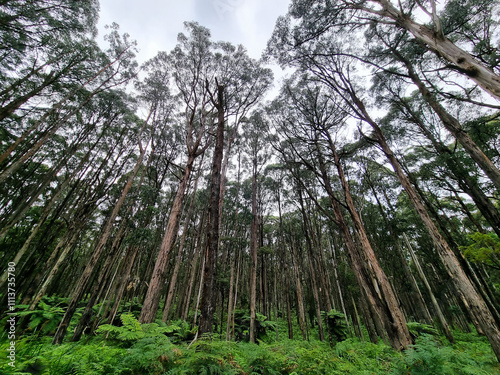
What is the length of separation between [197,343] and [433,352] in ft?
9.93

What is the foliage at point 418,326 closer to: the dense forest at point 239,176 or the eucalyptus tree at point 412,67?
the dense forest at point 239,176

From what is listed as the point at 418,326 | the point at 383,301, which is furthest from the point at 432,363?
the point at 418,326

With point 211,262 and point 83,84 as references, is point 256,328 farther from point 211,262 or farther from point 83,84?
point 83,84

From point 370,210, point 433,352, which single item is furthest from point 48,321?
point 370,210

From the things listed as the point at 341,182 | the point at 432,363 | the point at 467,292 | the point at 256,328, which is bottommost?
the point at 256,328

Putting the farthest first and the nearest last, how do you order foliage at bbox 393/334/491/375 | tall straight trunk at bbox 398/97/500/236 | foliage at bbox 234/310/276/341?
foliage at bbox 234/310/276/341
tall straight trunk at bbox 398/97/500/236
foliage at bbox 393/334/491/375

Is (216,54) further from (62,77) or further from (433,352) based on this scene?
(433,352)

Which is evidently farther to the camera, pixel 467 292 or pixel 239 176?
pixel 239 176

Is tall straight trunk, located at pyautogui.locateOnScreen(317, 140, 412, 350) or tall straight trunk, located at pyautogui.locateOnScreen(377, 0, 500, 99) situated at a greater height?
tall straight trunk, located at pyautogui.locateOnScreen(377, 0, 500, 99)

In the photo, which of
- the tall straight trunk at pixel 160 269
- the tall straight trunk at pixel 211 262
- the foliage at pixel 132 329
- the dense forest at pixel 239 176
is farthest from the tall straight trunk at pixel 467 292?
the tall straight trunk at pixel 160 269

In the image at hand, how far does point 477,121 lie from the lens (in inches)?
356

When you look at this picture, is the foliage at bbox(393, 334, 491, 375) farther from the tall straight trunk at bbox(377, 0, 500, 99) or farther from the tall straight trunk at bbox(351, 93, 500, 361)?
the tall straight trunk at bbox(377, 0, 500, 99)

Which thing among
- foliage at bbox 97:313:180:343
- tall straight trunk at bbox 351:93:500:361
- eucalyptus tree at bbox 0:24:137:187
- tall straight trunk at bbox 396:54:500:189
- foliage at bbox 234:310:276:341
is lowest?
foliage at bbox 234:310:276:341

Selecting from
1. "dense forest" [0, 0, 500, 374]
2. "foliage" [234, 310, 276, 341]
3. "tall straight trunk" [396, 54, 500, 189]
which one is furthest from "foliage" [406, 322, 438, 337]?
"foliage" [234, 310, 276, 341]
